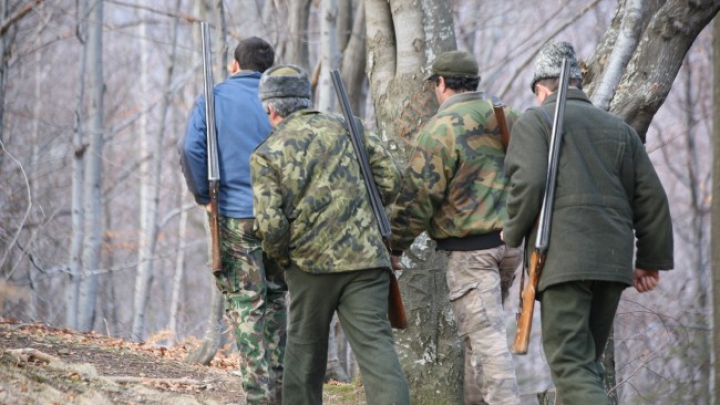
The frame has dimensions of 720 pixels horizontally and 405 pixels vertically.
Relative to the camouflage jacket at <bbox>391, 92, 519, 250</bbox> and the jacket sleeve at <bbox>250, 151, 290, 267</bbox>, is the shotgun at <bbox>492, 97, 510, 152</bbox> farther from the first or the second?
the jacket sleeve at <bbox>250, 151, 290, 267</bbox>

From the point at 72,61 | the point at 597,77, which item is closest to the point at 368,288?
the point at 597,77

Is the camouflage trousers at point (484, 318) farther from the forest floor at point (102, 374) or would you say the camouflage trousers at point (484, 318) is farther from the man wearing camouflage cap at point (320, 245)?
the forest floor at point (102, 374)

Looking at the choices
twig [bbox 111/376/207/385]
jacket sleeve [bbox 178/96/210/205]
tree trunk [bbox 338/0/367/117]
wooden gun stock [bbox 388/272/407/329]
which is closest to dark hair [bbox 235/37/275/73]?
jacket sleeve [bbox 178/96/210/205]

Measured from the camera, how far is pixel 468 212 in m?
5.72

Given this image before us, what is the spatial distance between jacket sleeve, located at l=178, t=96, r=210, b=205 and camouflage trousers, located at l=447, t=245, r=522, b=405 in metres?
1.47

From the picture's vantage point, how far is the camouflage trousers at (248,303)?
5680mm

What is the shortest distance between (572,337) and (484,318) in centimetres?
81

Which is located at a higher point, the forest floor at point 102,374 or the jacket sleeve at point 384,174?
the jacket sleeve at point 384,174

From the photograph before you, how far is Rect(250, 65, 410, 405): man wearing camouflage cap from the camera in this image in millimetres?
5180

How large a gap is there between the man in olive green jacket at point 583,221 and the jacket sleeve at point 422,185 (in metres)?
0.65

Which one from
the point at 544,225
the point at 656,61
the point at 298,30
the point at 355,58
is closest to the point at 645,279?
the point at 544,225

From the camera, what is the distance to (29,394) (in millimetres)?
5816

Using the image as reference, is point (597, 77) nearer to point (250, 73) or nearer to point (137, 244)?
point (250, 73)

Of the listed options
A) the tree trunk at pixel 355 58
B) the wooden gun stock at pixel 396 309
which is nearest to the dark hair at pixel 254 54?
the wooden gun stock at pixel 396 309
